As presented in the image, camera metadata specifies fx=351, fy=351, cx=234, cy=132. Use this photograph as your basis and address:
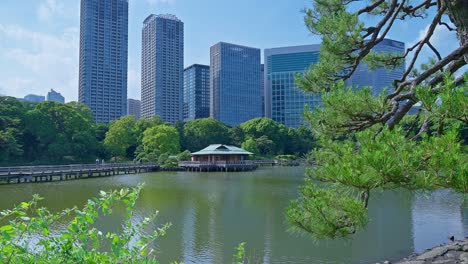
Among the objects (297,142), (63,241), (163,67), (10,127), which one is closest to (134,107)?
(163,67)

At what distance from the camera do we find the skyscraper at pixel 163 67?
255 feet

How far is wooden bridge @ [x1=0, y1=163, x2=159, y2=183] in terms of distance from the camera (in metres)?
21.5

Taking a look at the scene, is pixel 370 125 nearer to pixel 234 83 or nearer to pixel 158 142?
pixel 158 142

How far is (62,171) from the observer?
2383 centimetres

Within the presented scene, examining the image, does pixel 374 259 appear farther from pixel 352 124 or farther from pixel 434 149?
pixel 434 149

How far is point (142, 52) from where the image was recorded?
8644cm

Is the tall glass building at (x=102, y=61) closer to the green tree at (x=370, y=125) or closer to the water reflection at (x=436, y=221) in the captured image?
the water reflection at (x=436, y=221)

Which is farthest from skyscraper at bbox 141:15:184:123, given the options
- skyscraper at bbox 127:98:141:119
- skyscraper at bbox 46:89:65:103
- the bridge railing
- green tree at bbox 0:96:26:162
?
skyscraper at bbox 46:89:65:103

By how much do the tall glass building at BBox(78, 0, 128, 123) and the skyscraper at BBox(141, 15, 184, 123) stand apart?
8.75 meters

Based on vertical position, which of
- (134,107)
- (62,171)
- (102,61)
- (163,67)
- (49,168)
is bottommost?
(62,171)

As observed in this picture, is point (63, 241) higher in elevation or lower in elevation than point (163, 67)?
lower

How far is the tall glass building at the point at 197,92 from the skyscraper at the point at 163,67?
616 centimetres

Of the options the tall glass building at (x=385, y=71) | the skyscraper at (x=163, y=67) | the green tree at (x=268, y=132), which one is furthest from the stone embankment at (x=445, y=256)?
the skyscraper at (x=163, y=67)

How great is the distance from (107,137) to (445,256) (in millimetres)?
34914
